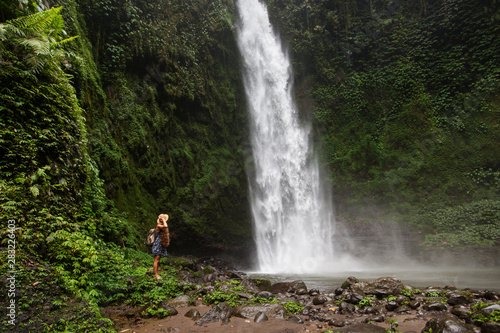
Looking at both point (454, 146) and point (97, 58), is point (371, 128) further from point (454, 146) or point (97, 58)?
point (97, 58)

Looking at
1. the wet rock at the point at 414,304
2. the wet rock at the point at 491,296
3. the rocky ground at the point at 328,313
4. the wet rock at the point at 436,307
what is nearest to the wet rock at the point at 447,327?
the rocky ground at the point at 328,313

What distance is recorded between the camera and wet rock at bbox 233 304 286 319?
4027 millimetres

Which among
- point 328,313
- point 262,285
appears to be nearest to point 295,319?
point 328,313

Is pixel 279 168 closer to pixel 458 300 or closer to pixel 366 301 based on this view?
pixel 366 301

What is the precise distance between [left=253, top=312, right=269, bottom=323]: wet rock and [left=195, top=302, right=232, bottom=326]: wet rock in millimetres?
417

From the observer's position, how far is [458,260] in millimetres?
12133

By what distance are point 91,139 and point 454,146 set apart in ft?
60.0

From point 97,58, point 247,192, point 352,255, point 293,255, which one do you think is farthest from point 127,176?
point 352,255

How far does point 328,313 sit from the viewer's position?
14.3ft

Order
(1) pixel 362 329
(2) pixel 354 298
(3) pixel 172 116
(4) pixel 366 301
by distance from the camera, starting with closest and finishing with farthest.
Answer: (1) pixel 362 329 < (4) pixel 366 301 < (2) pixel 354 298 < (3) pixel 172 116

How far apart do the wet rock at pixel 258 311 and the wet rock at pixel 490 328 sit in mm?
2396

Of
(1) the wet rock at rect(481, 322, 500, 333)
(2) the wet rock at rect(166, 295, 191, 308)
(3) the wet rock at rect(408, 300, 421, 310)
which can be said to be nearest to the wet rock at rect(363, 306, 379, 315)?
(3) the wet rock at rect(408, 300, 421, 310)

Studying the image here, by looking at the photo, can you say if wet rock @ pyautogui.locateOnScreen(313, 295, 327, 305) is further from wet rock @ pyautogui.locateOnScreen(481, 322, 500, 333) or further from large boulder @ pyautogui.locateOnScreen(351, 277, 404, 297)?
wet rock @ pyautogui.locateOnScreen(481, 322, 500, 333)

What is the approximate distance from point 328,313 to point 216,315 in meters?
1.83
